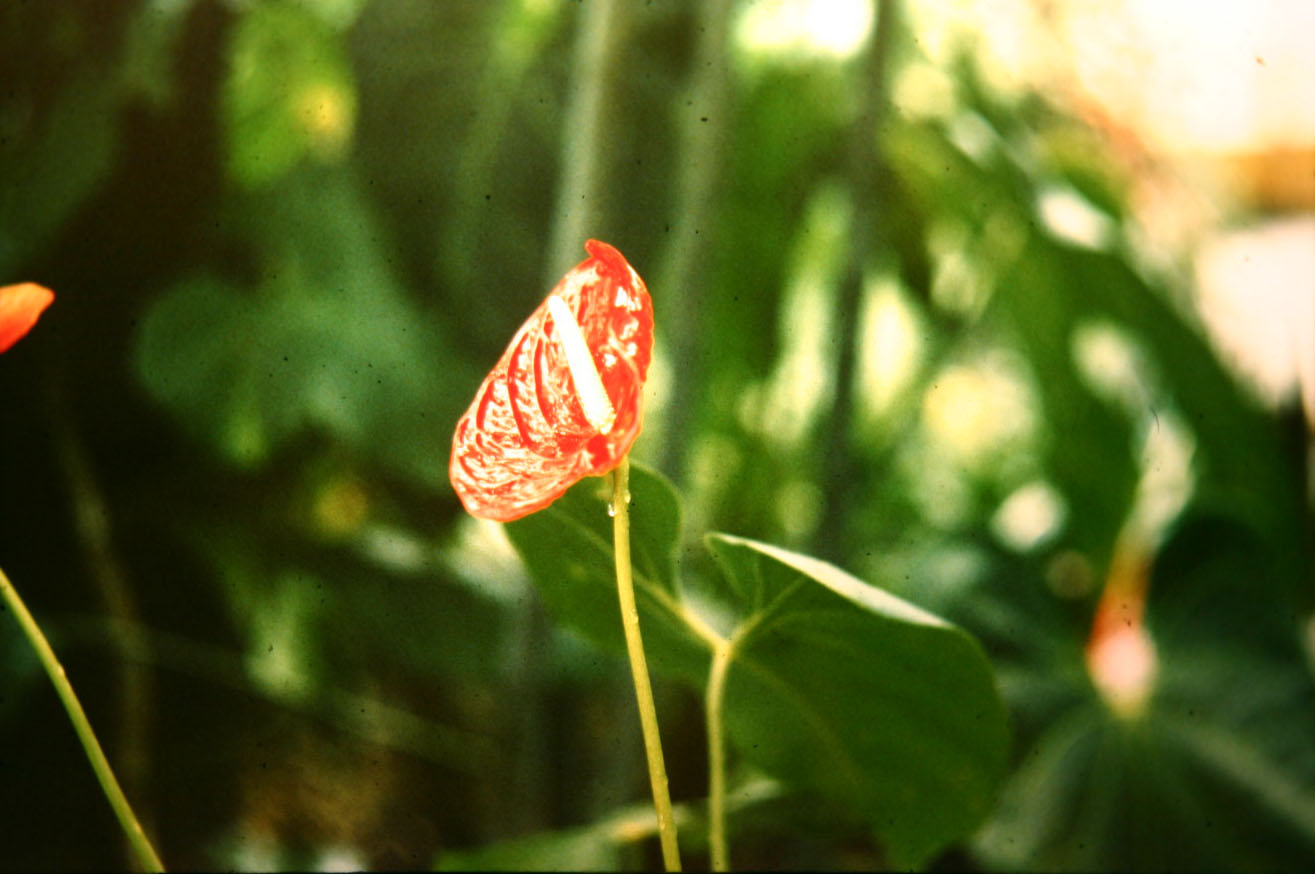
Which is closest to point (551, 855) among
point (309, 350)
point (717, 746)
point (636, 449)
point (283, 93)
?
point (717, 746)

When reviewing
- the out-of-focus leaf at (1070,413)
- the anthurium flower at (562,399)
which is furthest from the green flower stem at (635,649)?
the out-of-focus leaf at (1070,413)

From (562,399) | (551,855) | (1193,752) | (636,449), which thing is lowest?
(1193,752)

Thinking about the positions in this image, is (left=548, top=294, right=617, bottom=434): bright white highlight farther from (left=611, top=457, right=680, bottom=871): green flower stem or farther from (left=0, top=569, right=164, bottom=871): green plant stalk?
(left=0, top=569, right=164, bottom=871): green plant stalk

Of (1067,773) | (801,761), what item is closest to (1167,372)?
(1067,773)

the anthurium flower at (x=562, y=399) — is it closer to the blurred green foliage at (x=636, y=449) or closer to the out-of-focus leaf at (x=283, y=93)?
the blurred green foliage at (x=636, y=449)

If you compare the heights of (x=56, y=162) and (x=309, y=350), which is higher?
(x=56, y=162)

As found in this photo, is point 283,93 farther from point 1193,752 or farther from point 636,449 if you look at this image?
point 1193,752
